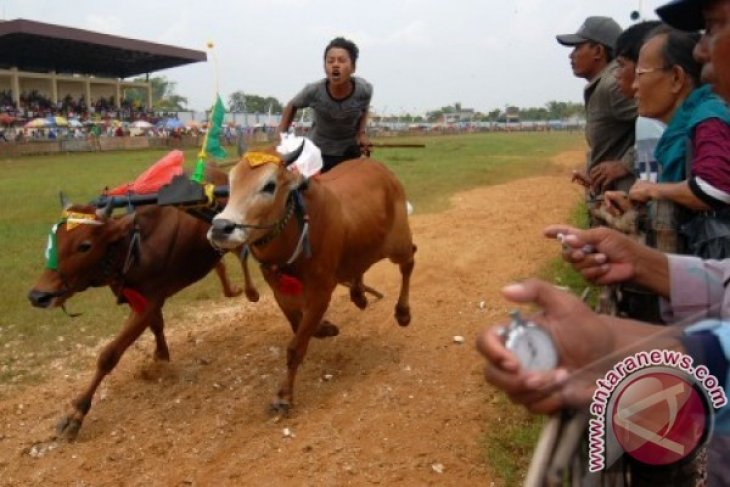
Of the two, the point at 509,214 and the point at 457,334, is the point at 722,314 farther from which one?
the point at 509,214

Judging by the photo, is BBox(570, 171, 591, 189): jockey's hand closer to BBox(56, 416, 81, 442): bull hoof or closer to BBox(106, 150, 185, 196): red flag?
BBox(106, 150, 185, 196): red flag

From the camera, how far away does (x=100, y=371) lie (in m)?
4.51

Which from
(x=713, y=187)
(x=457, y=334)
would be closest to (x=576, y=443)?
(x=713, y=187)

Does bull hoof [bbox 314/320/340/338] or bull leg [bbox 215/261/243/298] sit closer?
bull hoof [bbox 314/320/340/338]

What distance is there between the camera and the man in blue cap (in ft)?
13.5

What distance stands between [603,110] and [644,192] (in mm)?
1816

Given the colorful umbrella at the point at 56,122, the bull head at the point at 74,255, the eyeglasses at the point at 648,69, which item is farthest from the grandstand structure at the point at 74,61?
the eyeglasses at the point at 648,69

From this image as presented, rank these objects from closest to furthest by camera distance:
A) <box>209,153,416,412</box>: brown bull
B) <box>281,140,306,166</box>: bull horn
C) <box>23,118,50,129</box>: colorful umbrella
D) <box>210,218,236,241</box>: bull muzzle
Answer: <box>210,218,236,241</box>: bull muzzle
<box>209,153,416,412</box>: brown bull
<box>281,140,306,166</box>: bull horn
<box>23,118,50,129</box>: colorful umbrella

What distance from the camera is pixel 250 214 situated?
4.20 metres

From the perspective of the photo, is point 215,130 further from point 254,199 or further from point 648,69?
point 648,69

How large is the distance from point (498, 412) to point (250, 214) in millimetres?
2024

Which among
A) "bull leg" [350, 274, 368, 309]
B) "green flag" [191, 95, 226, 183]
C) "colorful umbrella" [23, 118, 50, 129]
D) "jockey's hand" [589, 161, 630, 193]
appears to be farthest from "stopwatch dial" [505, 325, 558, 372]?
"colorful umbrella" [23, 118, 50, 129]

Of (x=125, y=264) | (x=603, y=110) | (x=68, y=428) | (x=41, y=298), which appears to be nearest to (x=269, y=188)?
(x=125, y=264)

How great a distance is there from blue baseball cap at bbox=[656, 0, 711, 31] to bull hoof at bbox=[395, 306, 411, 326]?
13.6 feet
